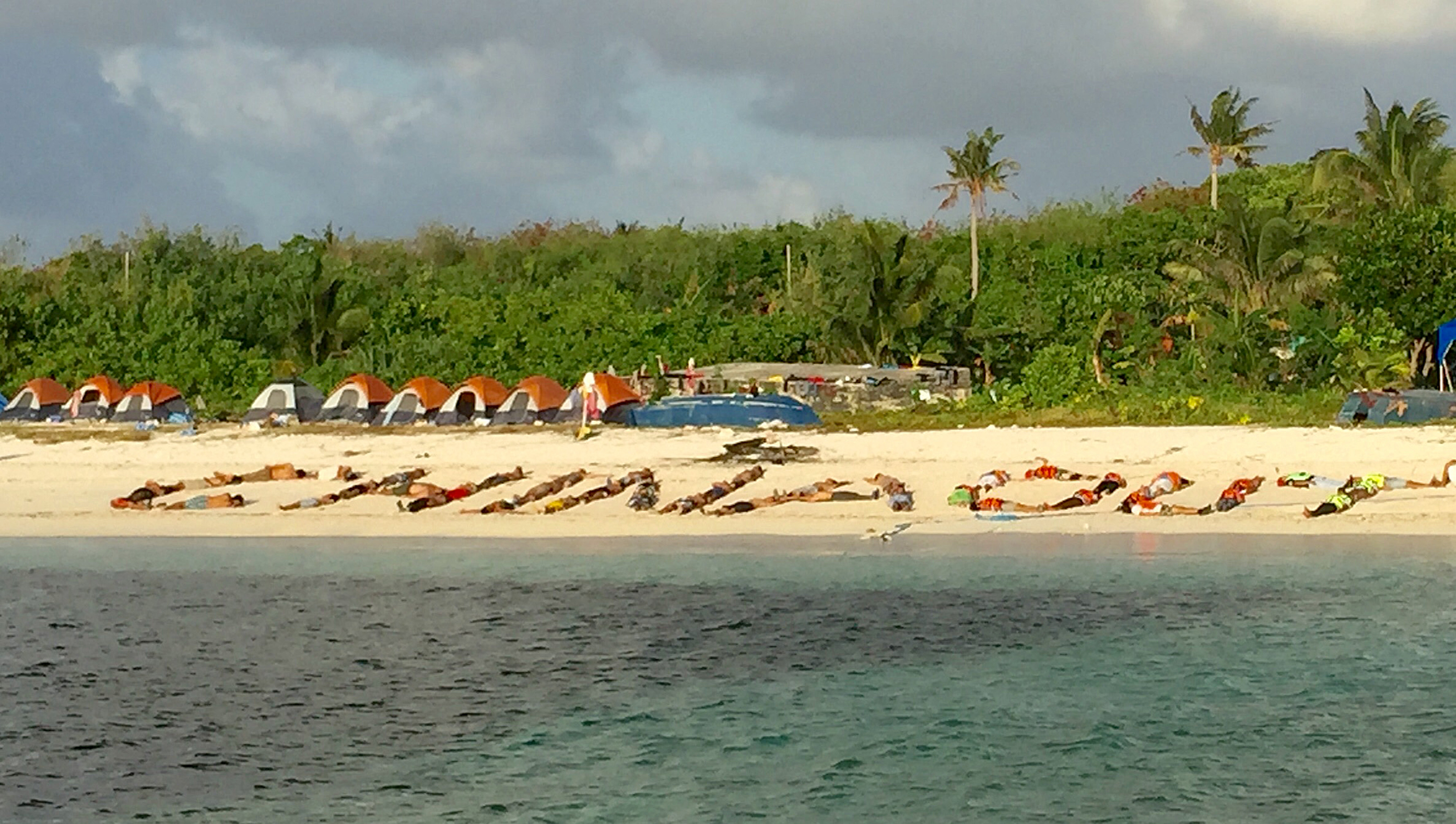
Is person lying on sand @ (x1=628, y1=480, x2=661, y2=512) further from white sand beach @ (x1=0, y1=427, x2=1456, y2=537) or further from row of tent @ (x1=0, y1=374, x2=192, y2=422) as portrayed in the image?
row of tent @ (x1=0, y1=374, x2=192, y2=422)

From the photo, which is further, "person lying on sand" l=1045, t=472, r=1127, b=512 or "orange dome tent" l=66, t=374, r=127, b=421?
"orange dome tent" l=66, t=374, r=127, b=421

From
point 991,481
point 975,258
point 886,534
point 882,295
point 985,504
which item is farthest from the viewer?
point 975,258

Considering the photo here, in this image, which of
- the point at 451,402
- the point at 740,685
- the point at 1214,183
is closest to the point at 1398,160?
the point at 1214,183

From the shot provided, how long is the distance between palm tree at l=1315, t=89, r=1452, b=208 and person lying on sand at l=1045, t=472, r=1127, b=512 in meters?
22.0

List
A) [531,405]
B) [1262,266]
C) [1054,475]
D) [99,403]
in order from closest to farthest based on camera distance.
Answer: [1054,475] < [531,405] < [99,403] < [1262,266]

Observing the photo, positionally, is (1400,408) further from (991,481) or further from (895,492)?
(895,492)

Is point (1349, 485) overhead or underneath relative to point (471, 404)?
underneath

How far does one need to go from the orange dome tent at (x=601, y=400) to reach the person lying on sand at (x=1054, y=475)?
30.5 ft

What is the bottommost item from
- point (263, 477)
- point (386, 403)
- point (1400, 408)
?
point (263, 477)

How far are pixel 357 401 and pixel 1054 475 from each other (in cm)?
1436

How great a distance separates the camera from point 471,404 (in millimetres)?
29359

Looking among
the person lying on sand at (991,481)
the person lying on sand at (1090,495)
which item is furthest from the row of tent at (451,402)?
the person lying on sand at (1090,495)

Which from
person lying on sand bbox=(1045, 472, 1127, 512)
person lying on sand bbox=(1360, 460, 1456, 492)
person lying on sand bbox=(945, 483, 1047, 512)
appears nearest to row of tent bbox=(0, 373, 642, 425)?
person lying on sand bbox=(945, 483, 1047, 512)

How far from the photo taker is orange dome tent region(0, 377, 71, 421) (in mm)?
32719
